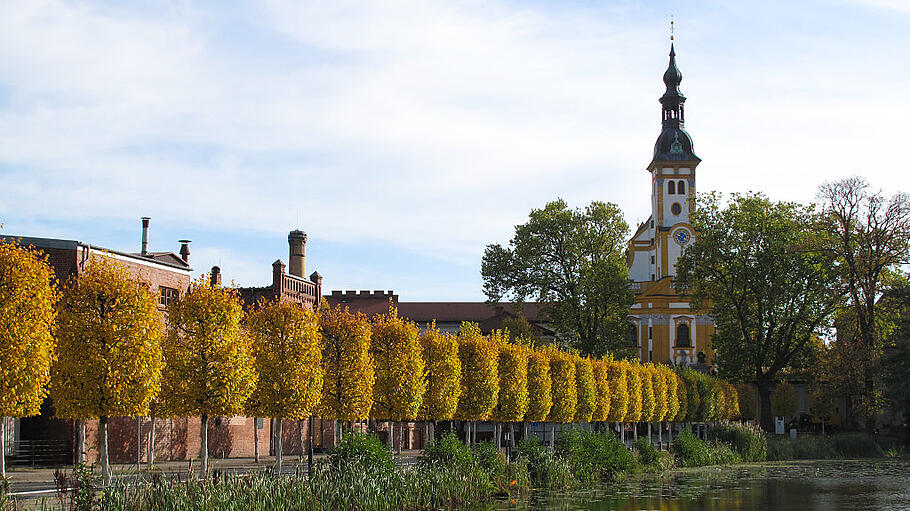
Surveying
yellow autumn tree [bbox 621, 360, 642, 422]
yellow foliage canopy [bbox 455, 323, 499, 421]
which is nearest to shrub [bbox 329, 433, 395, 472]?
yellow foliage canopy [bbox 455, 323, 499, 421]

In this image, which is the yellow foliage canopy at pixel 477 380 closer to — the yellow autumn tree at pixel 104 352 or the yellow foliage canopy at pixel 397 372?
the yellow foliage canopy at pixel 397 372

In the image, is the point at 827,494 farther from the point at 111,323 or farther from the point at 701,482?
the point at 111,323

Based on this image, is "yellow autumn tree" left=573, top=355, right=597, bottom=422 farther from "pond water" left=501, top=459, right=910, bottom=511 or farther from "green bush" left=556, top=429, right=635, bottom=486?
"green bush" left=556, top=429, right=635, bottom=486

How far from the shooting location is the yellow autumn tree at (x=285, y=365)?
30.2 m

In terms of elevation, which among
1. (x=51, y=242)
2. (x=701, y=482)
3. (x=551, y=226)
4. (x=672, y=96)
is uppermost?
(x=672, y=96)

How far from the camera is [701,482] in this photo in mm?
39875

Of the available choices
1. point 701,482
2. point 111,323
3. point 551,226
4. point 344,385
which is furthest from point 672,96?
point 111,323

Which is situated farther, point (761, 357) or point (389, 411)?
point (761, 357)

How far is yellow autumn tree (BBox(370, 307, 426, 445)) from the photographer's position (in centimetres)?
3581

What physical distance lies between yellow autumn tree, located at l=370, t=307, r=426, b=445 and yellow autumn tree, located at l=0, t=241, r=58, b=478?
15.1m

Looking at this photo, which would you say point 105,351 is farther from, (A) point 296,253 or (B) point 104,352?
(A) point 296,253

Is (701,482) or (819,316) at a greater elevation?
(819,316)

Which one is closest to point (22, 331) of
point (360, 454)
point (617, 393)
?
point (360, 454)

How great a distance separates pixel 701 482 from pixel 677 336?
220 feet
